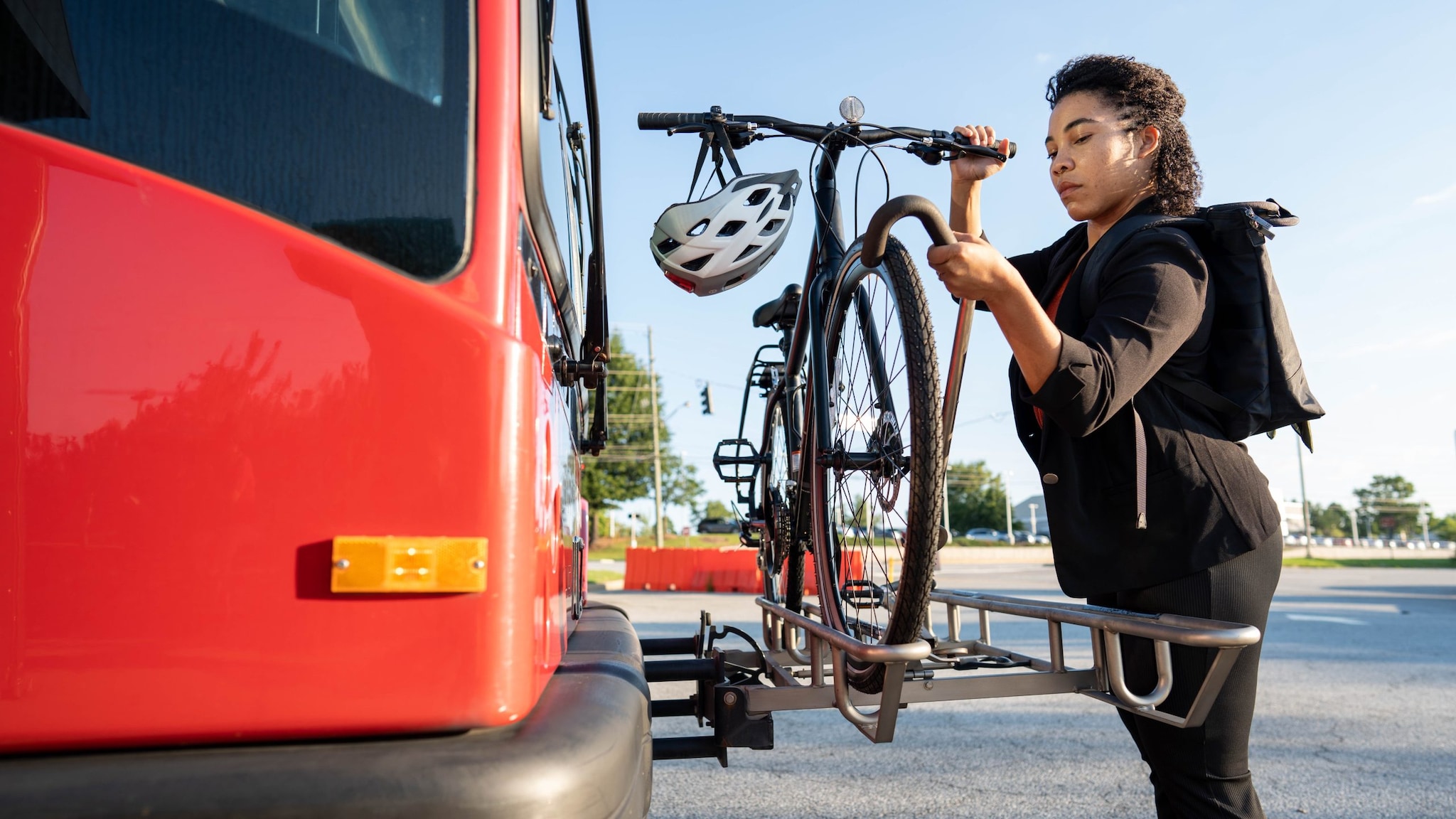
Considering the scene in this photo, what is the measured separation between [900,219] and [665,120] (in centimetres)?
190

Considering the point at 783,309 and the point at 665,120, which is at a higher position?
the point at 665,120

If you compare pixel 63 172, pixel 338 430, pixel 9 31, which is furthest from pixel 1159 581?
pixel 9 31

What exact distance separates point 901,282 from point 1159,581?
0.94 metres

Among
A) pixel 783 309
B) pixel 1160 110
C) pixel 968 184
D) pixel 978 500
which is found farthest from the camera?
pixel 978 500

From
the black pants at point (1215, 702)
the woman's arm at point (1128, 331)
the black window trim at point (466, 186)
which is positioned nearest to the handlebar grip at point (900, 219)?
the woman's arm at point (1128, 331)

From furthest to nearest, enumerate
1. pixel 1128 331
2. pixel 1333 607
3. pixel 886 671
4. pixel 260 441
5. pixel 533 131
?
1. pixel 1333 607
2. pixel 886 671
3. pixel 1128 331
4. pixel 533 131
5. pixel 260 441

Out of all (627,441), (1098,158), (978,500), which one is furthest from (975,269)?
(978,500)

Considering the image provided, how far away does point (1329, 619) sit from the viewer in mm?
11125

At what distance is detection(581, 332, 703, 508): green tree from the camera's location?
45.6 meters

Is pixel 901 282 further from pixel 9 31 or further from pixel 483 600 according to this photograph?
pixel 9 31

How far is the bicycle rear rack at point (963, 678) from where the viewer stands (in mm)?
1556

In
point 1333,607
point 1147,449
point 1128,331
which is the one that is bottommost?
point 1333,607

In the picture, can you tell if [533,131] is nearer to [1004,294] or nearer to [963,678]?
[1004,294]

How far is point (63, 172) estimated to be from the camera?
3.95ft
